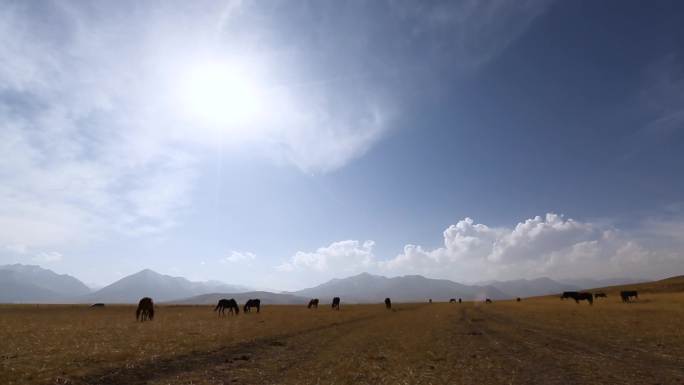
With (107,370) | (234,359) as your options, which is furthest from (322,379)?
(107,370)

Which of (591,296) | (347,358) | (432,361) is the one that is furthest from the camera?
(591,296)

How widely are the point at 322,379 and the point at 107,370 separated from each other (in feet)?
28.6

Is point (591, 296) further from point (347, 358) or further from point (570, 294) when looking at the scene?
point (347, 358)

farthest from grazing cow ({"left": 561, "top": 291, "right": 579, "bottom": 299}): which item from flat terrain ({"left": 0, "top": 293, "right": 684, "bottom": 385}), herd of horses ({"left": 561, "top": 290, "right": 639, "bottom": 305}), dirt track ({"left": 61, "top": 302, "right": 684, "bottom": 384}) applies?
dirt track ({"left": 61, "top": 302, "right": 684, "bottom": 384})

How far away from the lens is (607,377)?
1575cm

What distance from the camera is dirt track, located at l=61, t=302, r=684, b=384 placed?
15617 mm

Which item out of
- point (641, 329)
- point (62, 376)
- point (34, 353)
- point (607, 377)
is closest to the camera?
point (62, 376)

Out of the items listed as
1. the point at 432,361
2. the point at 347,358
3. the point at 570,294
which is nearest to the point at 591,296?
the point at 570,294

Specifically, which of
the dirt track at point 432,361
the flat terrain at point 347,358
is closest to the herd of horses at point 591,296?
the flat terrain at point 347,358

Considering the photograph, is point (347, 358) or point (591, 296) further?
point (591, 296)

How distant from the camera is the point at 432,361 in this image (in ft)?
64.8

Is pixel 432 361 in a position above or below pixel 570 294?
below

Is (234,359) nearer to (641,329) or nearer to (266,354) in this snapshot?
(266,354)

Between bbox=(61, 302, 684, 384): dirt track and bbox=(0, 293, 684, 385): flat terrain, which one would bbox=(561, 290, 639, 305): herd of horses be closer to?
bbox=(0, 293, 684, 385): flat terrain
